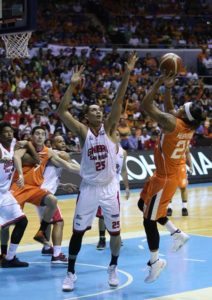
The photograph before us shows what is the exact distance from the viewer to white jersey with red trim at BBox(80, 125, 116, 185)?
23.6 ft

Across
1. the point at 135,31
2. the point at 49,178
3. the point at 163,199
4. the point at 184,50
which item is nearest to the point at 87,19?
the point at 135,31

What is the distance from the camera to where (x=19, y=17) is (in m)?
9.66

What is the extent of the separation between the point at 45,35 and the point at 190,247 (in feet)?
54.9

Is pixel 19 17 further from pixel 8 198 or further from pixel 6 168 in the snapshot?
pixel 8 198

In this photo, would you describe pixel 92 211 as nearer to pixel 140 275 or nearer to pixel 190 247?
pixel 140 275

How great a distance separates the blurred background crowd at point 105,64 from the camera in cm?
1809

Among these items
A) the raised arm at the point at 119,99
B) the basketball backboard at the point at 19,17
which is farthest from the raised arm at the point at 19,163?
the basketball backboard at the point at 19,17

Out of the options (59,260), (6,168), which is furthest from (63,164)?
(59,260)

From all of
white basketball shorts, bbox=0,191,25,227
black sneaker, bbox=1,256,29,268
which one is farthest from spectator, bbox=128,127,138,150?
white basketball shorts, bbox=0,191,25,227

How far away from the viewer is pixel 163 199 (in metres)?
7.40

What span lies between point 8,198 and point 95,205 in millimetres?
1380

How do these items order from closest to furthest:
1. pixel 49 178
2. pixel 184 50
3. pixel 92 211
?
pixel 92 211, pixel 49 178, pixel 184 50

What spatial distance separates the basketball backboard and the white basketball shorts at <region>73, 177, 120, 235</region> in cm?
326

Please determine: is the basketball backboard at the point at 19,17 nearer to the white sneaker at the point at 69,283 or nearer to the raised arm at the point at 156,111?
the raised arm at the point at 156,111
